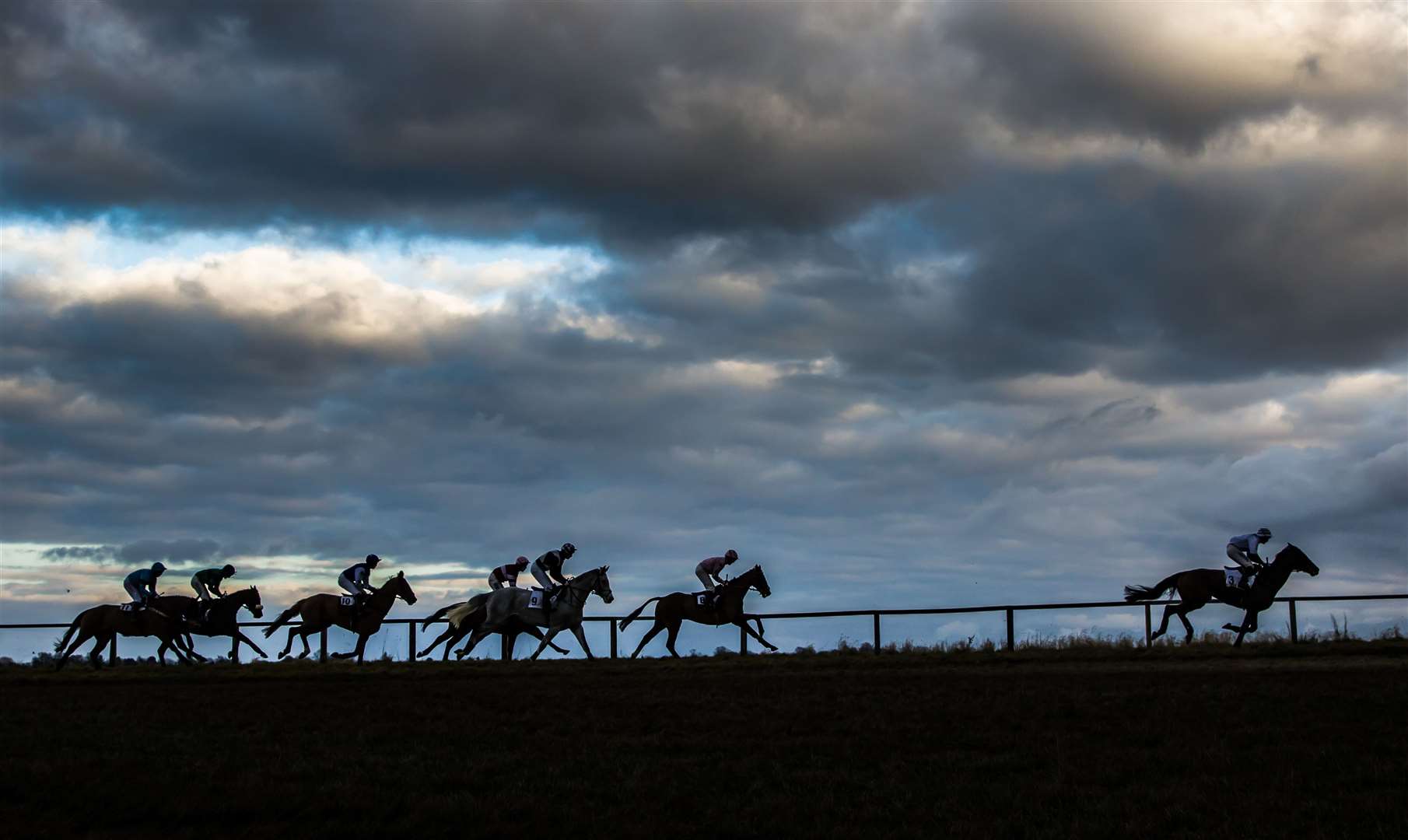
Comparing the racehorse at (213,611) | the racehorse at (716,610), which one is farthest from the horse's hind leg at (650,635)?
the racehorse at (213,611)

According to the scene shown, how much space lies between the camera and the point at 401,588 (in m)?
36.3

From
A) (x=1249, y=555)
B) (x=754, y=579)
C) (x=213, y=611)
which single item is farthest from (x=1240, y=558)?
(x=213, y=611)

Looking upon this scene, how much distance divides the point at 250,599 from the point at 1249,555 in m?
24.7

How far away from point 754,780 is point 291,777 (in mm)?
4879

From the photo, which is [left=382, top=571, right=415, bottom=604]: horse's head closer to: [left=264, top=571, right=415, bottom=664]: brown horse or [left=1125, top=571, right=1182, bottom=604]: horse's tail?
[left=264, top=571, right=415, bottom=664]: brown horse

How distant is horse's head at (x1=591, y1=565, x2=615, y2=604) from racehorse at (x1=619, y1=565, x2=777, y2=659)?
152 centimetres

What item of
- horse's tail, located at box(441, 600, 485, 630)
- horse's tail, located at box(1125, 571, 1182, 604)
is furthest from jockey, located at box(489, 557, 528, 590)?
horse's tail, located at box(1125, 571, 1182, 604)

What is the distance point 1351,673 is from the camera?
23656mm

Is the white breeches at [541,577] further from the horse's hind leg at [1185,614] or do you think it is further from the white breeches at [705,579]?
the horse's hind leg at [1185,614]

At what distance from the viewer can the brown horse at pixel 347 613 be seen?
35575 millimetres

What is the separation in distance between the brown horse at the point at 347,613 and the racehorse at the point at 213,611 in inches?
35.2

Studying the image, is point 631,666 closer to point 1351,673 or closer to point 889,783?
point 1351,673

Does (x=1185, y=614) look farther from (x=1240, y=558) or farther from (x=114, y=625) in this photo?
(x=114, y=625)

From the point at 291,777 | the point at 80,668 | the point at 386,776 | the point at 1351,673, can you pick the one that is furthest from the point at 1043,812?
the point at 80,668
